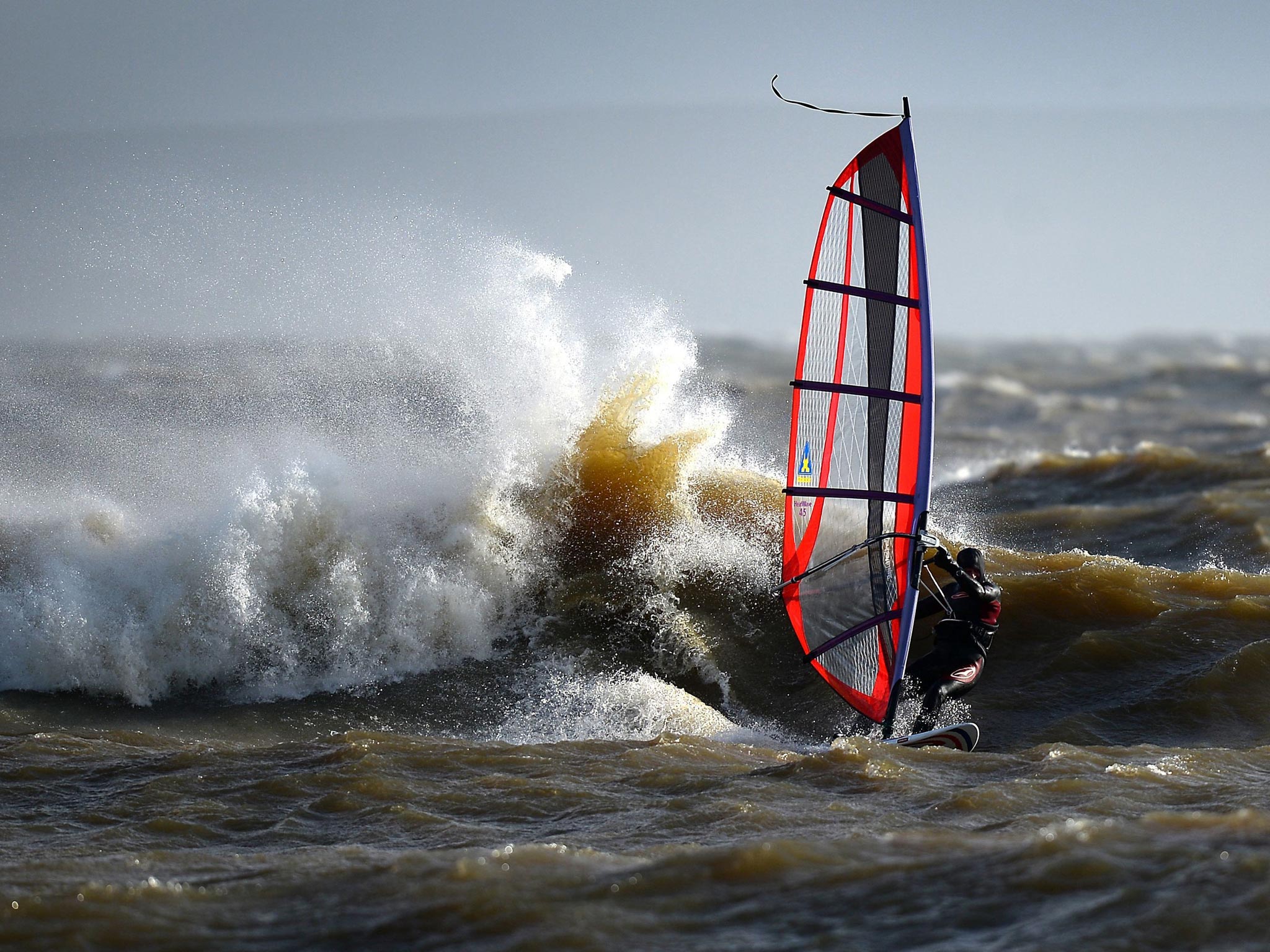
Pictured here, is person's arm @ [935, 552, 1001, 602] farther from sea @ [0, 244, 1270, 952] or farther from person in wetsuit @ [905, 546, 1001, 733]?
sea @ [0, 244, 1270, 952]

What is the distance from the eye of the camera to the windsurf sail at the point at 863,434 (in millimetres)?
5914

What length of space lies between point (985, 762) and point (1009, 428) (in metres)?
21.3

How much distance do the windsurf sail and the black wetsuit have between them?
0.46 metres

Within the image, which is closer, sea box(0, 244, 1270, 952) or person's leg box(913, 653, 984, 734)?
sea box(0, 244, 1270, 952)

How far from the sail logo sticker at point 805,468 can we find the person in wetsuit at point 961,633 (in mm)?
955

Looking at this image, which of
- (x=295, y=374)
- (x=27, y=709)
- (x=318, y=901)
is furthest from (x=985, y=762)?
(x=295, y=374)

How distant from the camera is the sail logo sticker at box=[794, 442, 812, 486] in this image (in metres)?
6.91

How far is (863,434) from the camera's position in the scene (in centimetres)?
640

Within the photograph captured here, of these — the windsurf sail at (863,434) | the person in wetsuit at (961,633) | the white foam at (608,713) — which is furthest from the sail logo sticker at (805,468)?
the white foam at (608,713)

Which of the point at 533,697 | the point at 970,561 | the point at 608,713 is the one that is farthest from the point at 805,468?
the point at 533,697

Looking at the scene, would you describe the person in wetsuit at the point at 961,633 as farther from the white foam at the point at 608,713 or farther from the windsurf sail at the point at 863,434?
the white foam at the point at 608,713

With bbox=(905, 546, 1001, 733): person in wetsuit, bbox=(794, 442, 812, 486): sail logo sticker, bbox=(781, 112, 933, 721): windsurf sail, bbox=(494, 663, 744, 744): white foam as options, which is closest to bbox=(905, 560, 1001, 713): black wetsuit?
bbox=(905, 546, 1001, 733): person in wetsuit

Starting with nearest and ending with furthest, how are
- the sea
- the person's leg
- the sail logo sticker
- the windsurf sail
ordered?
the sea
the windsurf sail
the person's leg
the sail logo sticker

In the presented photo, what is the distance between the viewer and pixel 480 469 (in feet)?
28.6
